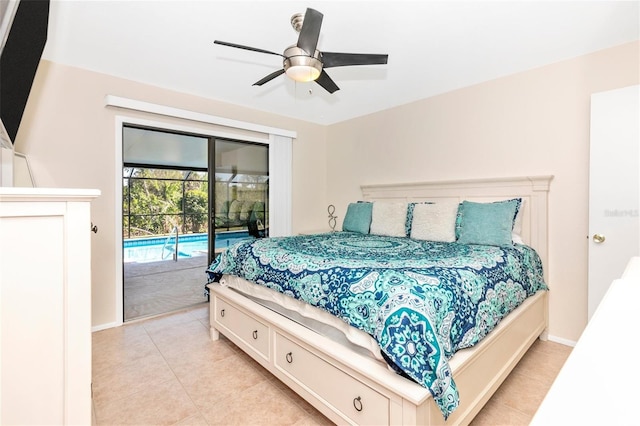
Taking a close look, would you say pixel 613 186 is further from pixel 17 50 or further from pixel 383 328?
pixel 17 50

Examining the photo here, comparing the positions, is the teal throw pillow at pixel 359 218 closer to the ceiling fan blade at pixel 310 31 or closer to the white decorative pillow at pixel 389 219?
the white decorative pillow at pixel 389 219

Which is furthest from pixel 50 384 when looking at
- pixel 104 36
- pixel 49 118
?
pixel 49 118

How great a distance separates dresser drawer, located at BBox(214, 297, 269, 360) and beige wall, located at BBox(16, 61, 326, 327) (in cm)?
124

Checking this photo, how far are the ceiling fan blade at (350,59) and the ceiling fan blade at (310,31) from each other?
0.16 meters

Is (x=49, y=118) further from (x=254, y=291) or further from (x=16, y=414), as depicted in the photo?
(x=16, y=414)

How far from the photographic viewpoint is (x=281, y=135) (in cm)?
412

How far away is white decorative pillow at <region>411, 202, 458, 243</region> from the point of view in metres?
2.78

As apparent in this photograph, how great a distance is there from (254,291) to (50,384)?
4.72 feet

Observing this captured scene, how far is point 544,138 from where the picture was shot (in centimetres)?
266

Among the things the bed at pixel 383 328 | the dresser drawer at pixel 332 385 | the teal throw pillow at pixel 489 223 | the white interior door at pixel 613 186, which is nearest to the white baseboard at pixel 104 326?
the bed at pixel 383 328

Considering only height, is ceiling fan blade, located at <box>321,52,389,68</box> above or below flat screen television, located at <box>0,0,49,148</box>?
above

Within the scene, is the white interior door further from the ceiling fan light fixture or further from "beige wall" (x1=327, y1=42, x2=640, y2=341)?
the ceiling fan light fixture

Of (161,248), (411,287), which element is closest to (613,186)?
(411,287)

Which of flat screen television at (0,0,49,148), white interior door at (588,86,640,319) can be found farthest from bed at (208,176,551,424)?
flat screen television at (0,0,49,148)
